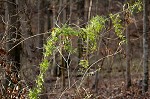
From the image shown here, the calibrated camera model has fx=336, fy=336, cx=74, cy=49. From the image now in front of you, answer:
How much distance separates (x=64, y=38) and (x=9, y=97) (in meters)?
1.49

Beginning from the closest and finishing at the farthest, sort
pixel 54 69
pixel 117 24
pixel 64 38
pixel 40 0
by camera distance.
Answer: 1. pixel 64 38
2. pixel 117 24
3. pixel 40 0
4. pixel 54 69

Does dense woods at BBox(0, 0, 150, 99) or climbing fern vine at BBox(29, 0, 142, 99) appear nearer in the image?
climbing fern vine at BBox(29, 0, 142, 99)

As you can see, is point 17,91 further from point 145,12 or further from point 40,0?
point 40,0

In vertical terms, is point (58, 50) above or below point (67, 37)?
below

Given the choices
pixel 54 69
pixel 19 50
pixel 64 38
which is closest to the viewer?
pixel 64 38

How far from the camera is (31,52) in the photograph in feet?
35.1

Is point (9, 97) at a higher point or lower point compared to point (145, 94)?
higher

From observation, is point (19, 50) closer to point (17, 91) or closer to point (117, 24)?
point (17, 91)

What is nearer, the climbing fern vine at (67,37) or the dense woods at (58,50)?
the climbing fern vine at (67,37)

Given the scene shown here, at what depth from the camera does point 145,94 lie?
13648 millimetres

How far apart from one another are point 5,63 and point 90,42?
1.58 m

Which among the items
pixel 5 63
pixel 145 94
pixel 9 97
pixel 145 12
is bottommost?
pixel 145 94

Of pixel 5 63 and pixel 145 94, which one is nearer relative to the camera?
pixel 5 63

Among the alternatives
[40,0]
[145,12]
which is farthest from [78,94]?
[40,0]
